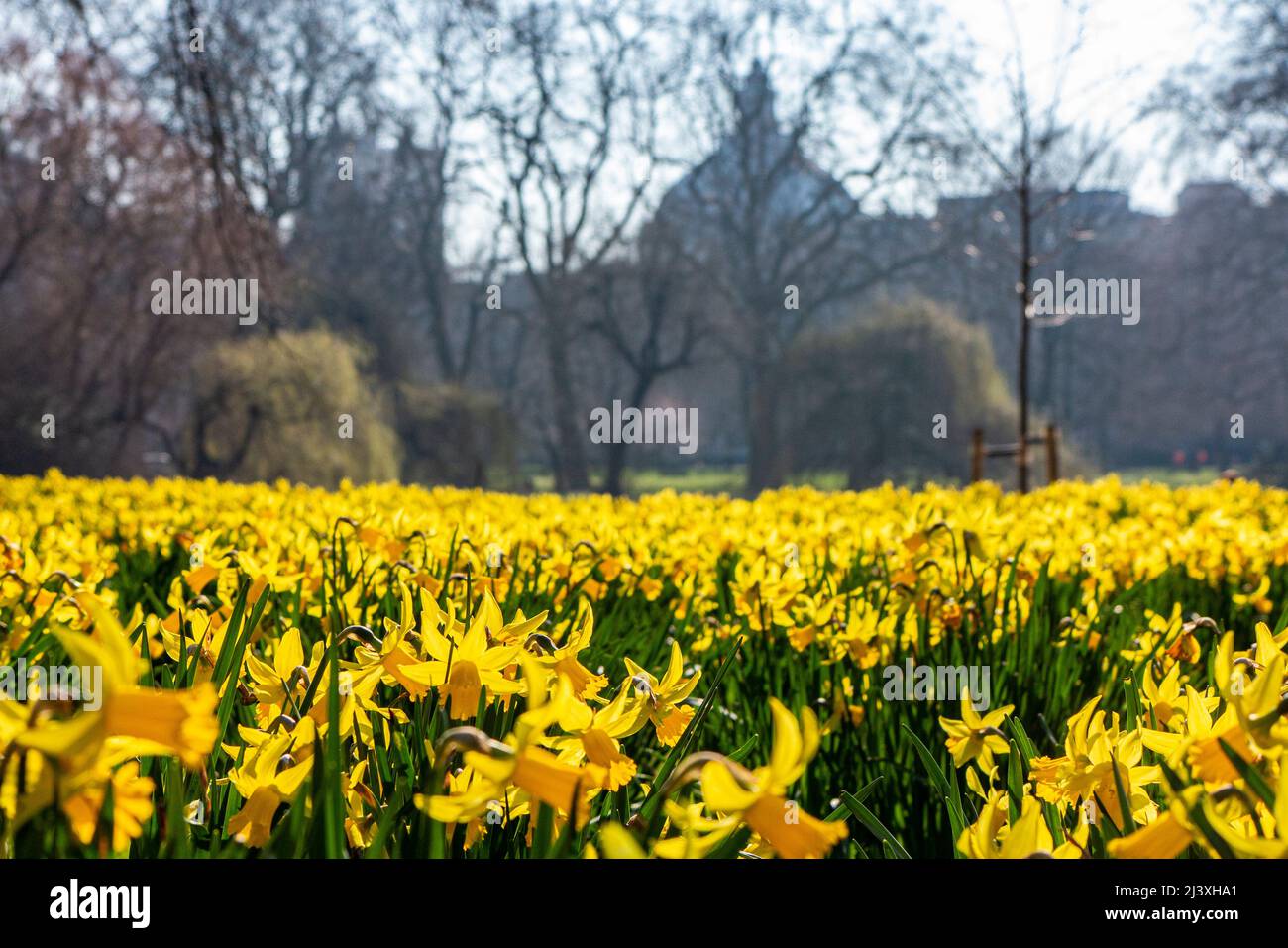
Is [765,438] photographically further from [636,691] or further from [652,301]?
[636,691]

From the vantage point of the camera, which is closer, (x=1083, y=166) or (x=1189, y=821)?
(x=1189, y=821)

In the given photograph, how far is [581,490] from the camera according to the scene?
1059 inches

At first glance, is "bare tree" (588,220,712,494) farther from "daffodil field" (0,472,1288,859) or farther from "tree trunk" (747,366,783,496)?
"daffodil field" (0,472,1288,859)

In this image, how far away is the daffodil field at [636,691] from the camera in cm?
84

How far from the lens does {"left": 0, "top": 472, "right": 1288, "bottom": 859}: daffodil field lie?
33.0 inches

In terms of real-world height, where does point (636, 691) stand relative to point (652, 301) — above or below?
below

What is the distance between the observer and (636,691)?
1.21 meters

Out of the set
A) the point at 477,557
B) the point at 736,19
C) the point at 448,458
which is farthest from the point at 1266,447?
the point at 477,557

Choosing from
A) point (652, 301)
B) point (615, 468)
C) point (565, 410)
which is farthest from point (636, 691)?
point (652, 301)

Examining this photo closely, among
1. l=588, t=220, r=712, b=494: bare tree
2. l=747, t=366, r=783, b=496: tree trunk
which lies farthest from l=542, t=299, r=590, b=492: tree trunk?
l=747, t=366, r=783, b=496: tree trunk

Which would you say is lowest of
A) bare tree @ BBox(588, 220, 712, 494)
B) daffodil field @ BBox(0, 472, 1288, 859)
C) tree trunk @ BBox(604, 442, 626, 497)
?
daffodil field @ BBox(0, 472, 1288, 859)

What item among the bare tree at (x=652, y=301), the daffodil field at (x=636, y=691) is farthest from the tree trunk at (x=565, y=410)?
the daffodil field at (x=636, y=691)

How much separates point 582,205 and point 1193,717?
2575 centimetres
